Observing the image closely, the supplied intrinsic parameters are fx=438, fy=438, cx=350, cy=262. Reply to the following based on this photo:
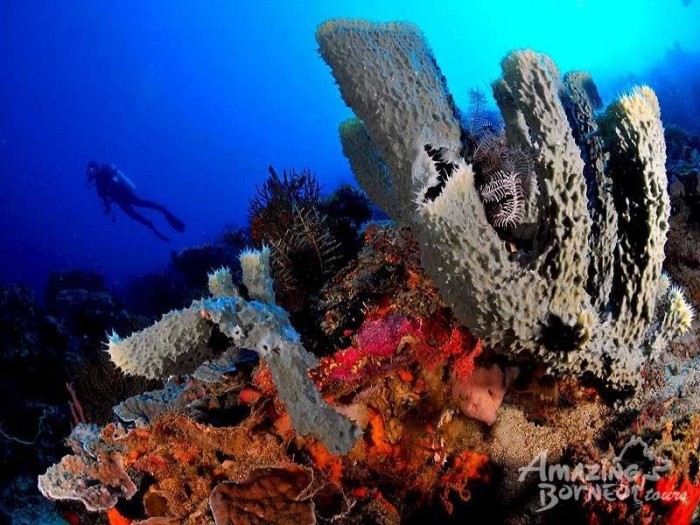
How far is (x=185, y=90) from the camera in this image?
10862 cm

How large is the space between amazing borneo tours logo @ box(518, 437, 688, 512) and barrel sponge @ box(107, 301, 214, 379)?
2.23 meters

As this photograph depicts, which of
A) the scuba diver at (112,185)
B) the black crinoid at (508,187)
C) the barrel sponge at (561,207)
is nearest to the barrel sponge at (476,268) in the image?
the barrel sponge at (561,207)

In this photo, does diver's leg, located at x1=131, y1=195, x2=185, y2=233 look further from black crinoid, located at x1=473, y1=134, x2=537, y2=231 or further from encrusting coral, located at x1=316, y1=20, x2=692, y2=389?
encrusting coral, located at x1=316, y1=20, x2=692, y2=389

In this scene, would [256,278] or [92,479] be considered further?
[92,479]

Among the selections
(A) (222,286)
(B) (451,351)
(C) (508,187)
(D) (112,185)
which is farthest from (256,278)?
(D) (112,185)

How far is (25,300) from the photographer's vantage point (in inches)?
352

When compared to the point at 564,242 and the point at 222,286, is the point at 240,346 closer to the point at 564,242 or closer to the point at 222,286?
the point at 222,286

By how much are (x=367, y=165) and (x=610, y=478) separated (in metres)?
2.88

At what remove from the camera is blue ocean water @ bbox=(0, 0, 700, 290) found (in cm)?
7125

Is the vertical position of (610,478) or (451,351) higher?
(451,351)

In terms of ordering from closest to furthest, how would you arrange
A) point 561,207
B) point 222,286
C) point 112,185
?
point 561,207 < point 222,286 < point 112,185

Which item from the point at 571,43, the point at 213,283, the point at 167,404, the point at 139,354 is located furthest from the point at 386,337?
the point at 571,43

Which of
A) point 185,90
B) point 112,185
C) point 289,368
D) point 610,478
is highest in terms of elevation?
point 185,90

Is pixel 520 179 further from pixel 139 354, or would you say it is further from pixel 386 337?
pixel 139 354
